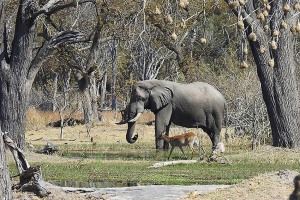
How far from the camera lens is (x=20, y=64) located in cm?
2584

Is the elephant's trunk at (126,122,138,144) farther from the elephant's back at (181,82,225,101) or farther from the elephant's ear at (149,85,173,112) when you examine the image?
the elephant's back at (181,82,225,101)

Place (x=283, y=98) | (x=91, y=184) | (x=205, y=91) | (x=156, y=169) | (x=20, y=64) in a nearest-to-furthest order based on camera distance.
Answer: (x=91, y=184) < (x=156, y=169) < (x=20, y=64) < (x=283, y=98) < (x=205, y=91)

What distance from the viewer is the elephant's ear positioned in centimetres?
3148

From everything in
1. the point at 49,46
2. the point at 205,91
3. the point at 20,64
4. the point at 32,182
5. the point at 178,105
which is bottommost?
the point at 32,182

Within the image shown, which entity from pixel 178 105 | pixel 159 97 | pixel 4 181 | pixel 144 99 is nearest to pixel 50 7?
pixel 144 99

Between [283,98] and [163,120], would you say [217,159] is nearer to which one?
[283,98]

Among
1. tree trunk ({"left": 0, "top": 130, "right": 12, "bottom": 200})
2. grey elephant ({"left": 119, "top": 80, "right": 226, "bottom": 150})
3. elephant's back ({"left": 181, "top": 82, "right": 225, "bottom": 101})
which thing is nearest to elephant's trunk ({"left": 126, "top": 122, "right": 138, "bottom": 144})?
grey elephant ({"left": 119, "top": 80, "right": 226, "bottom": 150})

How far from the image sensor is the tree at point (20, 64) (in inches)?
1008

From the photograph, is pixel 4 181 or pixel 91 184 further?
pixel 91 184

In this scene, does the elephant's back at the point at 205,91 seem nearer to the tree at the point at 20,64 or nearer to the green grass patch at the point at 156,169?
the green grass patch at the point at 156,169

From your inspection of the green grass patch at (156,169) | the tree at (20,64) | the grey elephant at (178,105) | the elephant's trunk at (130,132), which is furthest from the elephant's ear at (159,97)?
the tree at (20,64)

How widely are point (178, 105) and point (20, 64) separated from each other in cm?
795

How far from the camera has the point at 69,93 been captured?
57.2 metres

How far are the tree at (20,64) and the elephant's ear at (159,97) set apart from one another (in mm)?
5727
